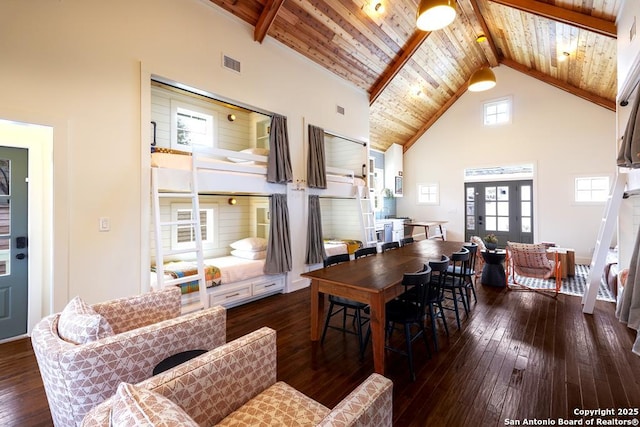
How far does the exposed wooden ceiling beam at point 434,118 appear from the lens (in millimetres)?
8031

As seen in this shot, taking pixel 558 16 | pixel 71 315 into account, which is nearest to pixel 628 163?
pixel 558 16

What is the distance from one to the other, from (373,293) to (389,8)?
4.54 meters

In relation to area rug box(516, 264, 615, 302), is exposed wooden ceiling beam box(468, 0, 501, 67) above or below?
above

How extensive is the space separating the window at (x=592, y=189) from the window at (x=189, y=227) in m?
7.98

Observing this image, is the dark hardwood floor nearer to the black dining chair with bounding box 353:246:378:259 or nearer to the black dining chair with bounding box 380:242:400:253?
the black dining chair with bounding box 353:246:378:259

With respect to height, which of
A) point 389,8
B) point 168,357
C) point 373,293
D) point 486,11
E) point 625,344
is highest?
point 486,11

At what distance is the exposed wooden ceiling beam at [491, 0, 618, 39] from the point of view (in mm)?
3848

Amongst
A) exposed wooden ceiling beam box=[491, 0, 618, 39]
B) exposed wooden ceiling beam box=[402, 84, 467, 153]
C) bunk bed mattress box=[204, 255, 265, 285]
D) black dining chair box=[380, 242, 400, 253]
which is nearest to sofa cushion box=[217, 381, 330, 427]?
bunk bed mattress box=[204, 255, 265, 285]

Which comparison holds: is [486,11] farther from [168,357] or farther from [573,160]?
[168,357]

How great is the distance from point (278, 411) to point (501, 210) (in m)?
8.16

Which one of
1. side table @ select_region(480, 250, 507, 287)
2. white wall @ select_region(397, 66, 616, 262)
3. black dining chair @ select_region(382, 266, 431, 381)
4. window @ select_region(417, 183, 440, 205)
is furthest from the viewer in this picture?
window @ select_region(417, 183, 440, 205)

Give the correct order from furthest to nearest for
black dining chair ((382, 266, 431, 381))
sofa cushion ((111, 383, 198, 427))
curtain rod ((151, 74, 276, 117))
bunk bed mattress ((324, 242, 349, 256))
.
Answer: bunk bed mattress ((324, 242, 349, 256)), curtain rod ((151, 74, 276, 117)), black dining chair ((382, 266, 431, 381)), sofa cushion ((111, 383, 198, 427))

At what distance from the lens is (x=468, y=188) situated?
8188mm

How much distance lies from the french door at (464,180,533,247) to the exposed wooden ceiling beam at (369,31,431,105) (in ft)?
12.9
